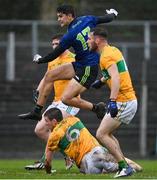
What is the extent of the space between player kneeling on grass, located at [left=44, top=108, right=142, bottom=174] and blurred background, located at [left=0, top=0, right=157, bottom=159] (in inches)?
520

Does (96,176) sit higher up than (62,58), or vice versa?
(62,58)

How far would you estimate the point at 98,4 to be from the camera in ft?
131

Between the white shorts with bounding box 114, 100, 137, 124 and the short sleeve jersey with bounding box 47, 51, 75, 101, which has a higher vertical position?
the short sleeve jersey with bounding box 47, 51, 75, 101

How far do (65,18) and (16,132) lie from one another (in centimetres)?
1328

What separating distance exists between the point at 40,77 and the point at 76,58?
499 inches

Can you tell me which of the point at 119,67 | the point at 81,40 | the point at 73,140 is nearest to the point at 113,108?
the point at 119,67

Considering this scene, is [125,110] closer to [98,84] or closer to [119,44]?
[98,84]

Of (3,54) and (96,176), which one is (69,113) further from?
(3,54)

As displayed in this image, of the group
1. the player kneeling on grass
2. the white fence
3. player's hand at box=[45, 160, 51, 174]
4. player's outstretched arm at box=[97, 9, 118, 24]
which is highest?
the white fence

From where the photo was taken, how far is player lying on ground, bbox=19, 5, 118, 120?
19844mm

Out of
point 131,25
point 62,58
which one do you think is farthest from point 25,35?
point 62,58

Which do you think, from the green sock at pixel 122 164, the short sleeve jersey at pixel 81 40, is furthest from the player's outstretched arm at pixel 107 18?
the green sock at pixel 122 164

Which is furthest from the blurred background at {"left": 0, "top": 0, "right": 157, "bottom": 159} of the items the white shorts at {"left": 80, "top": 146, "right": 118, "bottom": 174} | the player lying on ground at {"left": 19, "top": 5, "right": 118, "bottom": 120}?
the white shorts at {"left": 80, "top": 146, "right": 118, "bottom": 174}

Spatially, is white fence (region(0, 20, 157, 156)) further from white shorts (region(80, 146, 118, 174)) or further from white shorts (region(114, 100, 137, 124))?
white shorts (region(114, 100, 137, 124))
